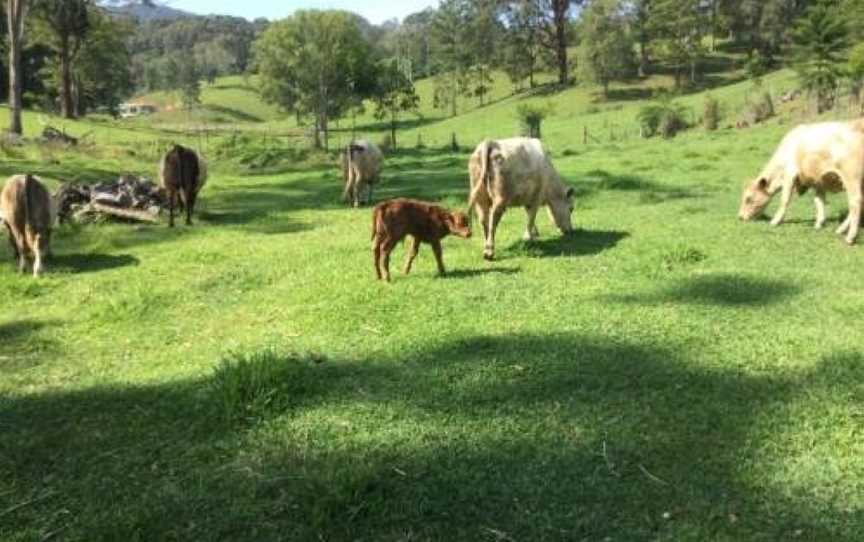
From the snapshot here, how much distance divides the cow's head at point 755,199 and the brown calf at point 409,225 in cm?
598

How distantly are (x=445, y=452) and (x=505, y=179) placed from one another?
261 inches

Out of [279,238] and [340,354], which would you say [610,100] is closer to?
[279,238]

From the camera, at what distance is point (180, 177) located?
17.2 m

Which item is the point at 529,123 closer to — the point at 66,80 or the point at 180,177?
the point at 66,80

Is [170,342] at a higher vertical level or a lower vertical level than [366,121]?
lower

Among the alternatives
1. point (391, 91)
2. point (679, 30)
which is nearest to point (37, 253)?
point (391, 91)

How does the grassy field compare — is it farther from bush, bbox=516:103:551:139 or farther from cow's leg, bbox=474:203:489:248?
bush, bbox=516:103:551:139

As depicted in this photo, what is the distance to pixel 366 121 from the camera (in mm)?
82062

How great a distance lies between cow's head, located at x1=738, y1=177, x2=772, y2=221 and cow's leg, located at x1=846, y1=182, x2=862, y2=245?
1.97 m

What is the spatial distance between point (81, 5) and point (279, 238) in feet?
161

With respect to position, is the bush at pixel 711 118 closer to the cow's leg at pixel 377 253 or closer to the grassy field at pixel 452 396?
the grassy field at pixel 452 396

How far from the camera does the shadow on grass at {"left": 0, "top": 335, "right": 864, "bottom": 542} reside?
16.3 feet

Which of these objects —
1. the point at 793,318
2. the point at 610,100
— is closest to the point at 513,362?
the point at 793,318

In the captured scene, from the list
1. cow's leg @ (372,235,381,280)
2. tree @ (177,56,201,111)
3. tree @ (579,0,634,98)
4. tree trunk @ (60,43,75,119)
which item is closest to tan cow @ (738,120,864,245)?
cow's leg @ (372,235,381,280)
